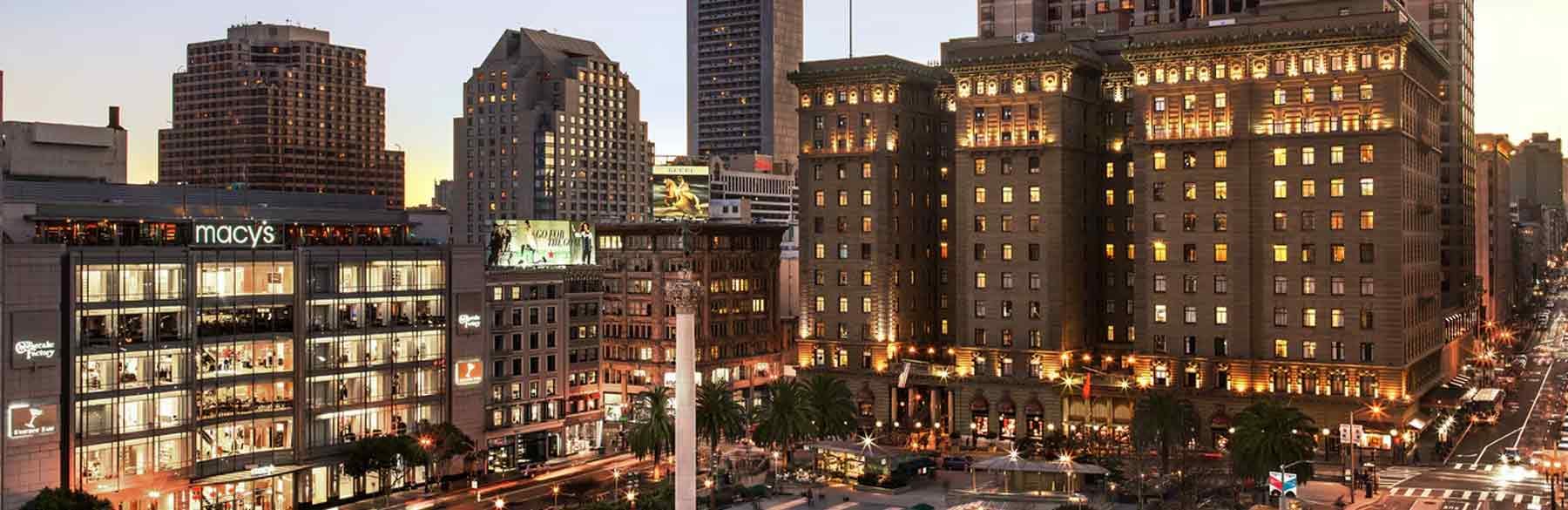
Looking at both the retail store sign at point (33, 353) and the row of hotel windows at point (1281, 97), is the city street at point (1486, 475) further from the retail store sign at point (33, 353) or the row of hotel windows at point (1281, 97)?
the retail store sign at point (33, 353)

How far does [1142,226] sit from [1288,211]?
1440 cm

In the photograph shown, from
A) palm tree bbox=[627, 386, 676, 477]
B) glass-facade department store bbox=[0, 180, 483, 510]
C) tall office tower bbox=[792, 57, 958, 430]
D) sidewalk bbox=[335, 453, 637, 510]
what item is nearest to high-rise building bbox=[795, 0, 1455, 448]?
tall office tower bbox=[792, 57, 958, 430]

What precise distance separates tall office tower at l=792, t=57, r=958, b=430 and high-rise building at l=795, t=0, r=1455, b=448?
29 centimetres

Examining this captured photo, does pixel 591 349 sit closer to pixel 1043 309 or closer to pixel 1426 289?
pixel 1043 309

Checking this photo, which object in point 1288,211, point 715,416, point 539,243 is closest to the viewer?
point 715,416

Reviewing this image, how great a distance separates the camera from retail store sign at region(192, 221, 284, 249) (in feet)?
381

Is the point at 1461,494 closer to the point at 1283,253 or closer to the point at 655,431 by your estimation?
the point at 1283,253

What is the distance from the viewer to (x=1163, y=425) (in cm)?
11875

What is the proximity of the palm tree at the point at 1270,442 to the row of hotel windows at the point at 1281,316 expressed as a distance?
2662 cm

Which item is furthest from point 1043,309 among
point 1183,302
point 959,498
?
point 959,498

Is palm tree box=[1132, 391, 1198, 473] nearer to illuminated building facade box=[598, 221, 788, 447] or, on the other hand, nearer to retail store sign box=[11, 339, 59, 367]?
illuminated building facade box=[598, 221, 788, 447]

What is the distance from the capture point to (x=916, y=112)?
171m

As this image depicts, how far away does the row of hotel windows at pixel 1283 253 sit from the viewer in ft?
445

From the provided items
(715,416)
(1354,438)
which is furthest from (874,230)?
(1354,438)
